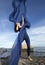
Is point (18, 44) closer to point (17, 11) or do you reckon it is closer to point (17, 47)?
point (17, 47)

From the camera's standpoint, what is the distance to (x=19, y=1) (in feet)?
7.79

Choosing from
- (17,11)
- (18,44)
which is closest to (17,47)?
(18,44)

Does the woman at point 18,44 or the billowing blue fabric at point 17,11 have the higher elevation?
the billowing blue fabric at point 17,11

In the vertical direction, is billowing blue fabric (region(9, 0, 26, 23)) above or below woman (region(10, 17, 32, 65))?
above

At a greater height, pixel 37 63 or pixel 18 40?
pixel 18 40

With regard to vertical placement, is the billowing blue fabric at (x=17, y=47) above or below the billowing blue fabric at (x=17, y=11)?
below

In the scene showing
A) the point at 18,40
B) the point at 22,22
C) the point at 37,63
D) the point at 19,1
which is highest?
the point at 19,1

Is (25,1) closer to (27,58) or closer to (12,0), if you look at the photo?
(12,0)

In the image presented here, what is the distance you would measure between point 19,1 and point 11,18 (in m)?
0.15

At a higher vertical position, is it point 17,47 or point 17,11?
point 17,11

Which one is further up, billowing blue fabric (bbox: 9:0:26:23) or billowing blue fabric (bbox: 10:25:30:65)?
billowing blue fabric (bbox: 9:0:26:23)

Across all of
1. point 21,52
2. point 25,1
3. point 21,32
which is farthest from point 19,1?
point 21,52

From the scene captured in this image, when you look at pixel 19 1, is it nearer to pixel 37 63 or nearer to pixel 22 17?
pixel 22 17

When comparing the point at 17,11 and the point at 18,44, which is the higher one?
the point at 17,11
